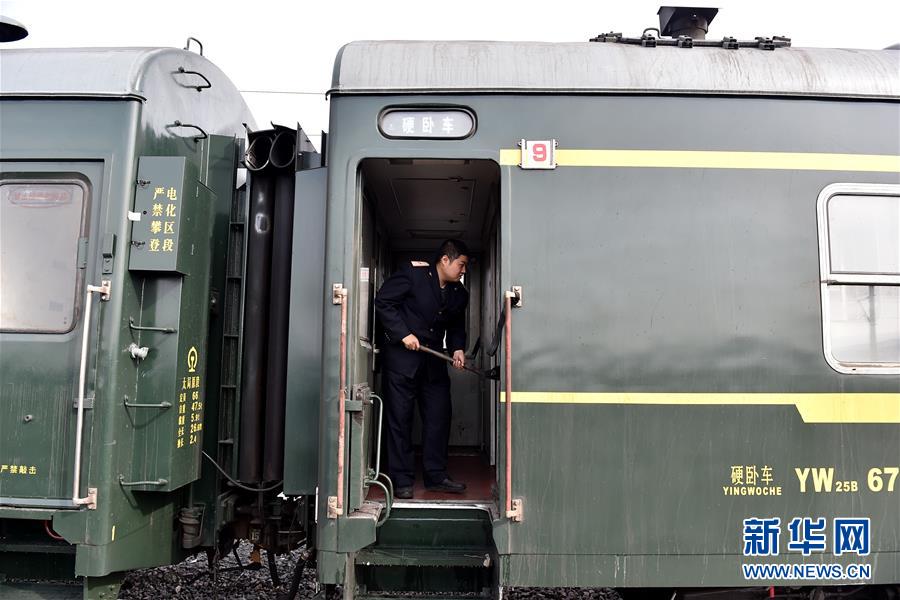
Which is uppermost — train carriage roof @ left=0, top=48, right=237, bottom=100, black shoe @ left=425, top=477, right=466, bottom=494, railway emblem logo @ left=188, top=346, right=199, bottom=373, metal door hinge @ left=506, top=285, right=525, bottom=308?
train carriage roof @ left=0, top=48, right=237, bottom=100

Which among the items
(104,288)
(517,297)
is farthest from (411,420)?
(104,288)

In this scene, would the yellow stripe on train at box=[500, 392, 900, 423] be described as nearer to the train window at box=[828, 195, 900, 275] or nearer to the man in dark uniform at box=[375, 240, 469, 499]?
the train window at box=[828, 195, 900, 275]

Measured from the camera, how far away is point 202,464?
144 inches

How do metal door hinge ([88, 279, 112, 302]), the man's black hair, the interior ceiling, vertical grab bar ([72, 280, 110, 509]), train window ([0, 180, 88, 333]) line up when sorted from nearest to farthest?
vertical grab bar ([72, 280, 110, 509]) → metal door hinge ([88, 279, 112, 302]) → train window ([0, 180, 88, 333]) → the interior ceiling → the man's black hair

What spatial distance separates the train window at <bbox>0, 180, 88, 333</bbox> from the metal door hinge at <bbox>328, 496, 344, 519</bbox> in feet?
5.23

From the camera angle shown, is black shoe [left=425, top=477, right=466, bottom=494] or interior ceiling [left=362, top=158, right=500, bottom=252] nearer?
interior ceiling [left=362, top=158, right=500, bottom=252]

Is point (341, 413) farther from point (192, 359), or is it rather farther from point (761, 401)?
point (761, 401)

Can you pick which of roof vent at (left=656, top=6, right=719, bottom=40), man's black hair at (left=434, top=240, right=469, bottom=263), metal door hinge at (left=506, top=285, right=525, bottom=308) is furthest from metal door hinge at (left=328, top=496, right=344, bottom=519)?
roof vent at (left=656, top=6, right=719, bottom=40)

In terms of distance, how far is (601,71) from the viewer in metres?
3.18

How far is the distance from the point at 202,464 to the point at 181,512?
11.5 inches

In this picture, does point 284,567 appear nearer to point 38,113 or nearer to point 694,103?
point 38,113

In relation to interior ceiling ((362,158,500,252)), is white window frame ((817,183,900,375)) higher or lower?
lower

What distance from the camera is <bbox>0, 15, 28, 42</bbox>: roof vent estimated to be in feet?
12.0

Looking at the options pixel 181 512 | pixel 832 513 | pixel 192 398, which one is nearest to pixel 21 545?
pixel 181 512
